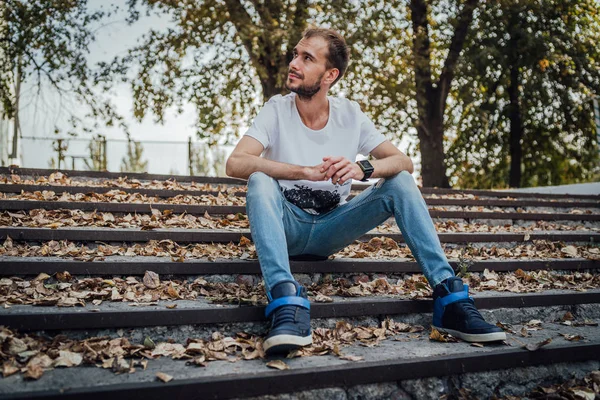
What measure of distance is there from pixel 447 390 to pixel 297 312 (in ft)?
2.59

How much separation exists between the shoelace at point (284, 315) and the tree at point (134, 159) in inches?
528

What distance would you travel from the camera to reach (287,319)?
2.33 meters

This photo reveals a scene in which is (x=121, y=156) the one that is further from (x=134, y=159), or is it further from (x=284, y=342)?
Result: (x=284, y=342)

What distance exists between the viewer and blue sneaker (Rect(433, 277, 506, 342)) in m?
2.63

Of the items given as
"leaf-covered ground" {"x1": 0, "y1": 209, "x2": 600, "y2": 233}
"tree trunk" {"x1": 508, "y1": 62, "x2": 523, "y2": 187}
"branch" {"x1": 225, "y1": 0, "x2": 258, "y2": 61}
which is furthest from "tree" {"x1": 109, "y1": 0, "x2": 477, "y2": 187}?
"leaf-covered ground" {"x1": 0, "y1": 209, "x2": 600, "y2": 233}

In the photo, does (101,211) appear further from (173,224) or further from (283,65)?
(283,65)

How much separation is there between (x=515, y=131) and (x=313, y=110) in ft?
49.9

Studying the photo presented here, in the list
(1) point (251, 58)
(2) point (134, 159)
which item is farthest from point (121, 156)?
(1) point (251, 58)

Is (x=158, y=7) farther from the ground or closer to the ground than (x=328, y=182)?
farther from the ground

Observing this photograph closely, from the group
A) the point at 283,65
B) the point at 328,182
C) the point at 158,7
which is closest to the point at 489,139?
the point at 283,65

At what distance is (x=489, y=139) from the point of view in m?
17.4

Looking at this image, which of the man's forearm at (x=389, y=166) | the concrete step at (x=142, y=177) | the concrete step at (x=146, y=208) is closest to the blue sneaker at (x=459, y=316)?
the man's forearm at (x=389, y=166)

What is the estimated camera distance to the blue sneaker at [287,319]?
89.2 inches

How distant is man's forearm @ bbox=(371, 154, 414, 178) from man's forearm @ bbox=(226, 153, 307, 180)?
1.32 ft
